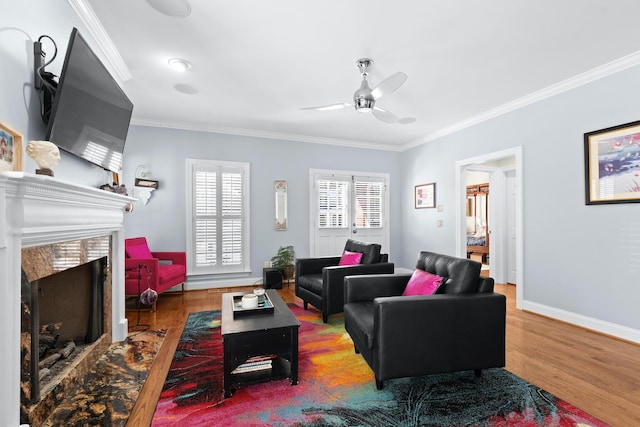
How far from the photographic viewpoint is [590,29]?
247 centimetres

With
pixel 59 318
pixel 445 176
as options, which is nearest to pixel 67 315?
pixel 59 318

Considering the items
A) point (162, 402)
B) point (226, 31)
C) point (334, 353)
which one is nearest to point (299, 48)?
point (226, 31)

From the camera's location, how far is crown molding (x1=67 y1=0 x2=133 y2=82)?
2.17 meters

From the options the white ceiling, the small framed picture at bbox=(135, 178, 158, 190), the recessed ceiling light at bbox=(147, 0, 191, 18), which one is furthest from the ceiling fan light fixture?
the small framed picture at bbox=(135, 178, 158, 190)

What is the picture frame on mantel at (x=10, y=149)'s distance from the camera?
1429 millimetres

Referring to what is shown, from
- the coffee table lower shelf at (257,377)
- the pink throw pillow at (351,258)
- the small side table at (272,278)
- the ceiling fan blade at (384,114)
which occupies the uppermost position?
the ceiling fan blade at (384,114)

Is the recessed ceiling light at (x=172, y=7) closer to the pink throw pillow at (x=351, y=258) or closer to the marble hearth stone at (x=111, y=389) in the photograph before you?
the marble hearth stone at (x=111, y=389)

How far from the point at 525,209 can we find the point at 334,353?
3009 mm

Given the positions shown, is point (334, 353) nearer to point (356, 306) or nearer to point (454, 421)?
point (356, 306)

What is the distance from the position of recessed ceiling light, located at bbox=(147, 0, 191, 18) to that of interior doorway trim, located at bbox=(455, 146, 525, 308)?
3.94 m

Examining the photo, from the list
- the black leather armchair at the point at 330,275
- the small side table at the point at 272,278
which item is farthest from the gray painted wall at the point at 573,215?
the small side table at the point at 272,278

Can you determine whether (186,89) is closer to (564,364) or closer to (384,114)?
(384,114)

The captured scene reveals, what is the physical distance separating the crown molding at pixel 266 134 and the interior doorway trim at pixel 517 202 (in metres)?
1.75

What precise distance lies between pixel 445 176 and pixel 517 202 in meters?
1.40
